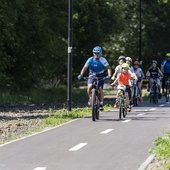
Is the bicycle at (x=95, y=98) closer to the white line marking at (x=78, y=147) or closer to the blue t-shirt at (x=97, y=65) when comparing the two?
the blue t-shirt at (x=97, y=65)

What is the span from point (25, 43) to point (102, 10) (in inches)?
→ 470

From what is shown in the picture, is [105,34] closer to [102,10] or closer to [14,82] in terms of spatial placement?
[102,10]

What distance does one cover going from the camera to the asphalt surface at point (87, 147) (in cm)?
1059

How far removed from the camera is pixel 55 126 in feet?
55.4

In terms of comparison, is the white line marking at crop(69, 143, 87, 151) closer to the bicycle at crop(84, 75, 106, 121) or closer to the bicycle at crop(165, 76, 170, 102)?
the bicycle at crop(84, 75, 106, 121)

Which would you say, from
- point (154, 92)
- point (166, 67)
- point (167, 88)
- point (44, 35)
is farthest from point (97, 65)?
point (44, 35)

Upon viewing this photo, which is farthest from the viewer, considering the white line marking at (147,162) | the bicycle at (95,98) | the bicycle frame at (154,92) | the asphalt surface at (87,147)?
the bicycle frame at (154,92)

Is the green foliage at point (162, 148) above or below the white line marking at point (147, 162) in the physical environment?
above

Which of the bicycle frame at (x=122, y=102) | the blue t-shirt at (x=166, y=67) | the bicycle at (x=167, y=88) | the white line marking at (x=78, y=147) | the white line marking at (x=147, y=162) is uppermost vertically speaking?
the blue t-shirt at (x=166, y=67)

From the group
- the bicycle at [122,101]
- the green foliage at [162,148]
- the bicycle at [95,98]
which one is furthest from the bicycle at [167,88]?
the green foliage at [162,148]

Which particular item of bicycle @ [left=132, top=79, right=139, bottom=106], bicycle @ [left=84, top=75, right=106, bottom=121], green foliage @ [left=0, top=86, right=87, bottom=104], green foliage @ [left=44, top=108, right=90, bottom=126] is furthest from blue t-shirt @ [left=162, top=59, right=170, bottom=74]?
bicycle @ [left=84, top=75, right=106, bottom=121]

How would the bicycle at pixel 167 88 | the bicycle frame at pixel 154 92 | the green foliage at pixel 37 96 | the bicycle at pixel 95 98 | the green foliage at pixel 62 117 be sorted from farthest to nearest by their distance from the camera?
the bicycle at pixel 167 88, the green foliage at pixel 37 96, the bicycle frame at pixel 154 92, the bicycle at pixel 95 98, the green foliage at pixel 62 117

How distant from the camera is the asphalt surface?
34.8 ft

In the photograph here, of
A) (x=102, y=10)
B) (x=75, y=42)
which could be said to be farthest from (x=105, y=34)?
(x=75, y=42)
